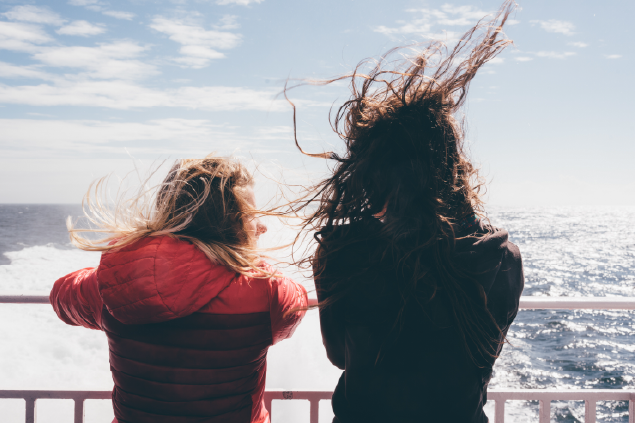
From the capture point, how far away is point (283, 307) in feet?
3.97

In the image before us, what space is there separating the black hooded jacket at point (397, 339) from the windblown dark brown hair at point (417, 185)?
3 cm

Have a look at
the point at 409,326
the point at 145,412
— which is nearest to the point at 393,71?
the point at 409,326

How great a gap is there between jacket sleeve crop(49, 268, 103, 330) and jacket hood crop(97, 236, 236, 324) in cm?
22

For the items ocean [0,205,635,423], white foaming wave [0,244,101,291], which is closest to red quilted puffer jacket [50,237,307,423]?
ocean [0,205,635,423]

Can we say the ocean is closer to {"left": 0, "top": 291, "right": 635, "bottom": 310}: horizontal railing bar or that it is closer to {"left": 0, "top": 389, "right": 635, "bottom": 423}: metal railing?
{"left": 0, "top": 389, "right": 635, "bottom": 423}: metal railing

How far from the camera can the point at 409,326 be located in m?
0.99

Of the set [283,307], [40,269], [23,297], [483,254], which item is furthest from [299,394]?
[40,269]

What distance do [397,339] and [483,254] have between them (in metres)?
0.32

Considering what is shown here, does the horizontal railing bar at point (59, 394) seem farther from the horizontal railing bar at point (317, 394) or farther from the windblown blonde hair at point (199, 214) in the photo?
the windblown blonde hair at point (199, 214)

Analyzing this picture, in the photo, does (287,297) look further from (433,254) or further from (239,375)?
(433,254)

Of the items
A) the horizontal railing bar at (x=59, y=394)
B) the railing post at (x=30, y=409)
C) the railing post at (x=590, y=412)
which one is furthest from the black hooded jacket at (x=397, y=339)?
the railing post at (x=30, y=409)

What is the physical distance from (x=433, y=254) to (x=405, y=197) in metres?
0.17

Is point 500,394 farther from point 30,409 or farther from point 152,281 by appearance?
point 30,409

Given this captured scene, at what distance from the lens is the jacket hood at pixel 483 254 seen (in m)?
1.00
